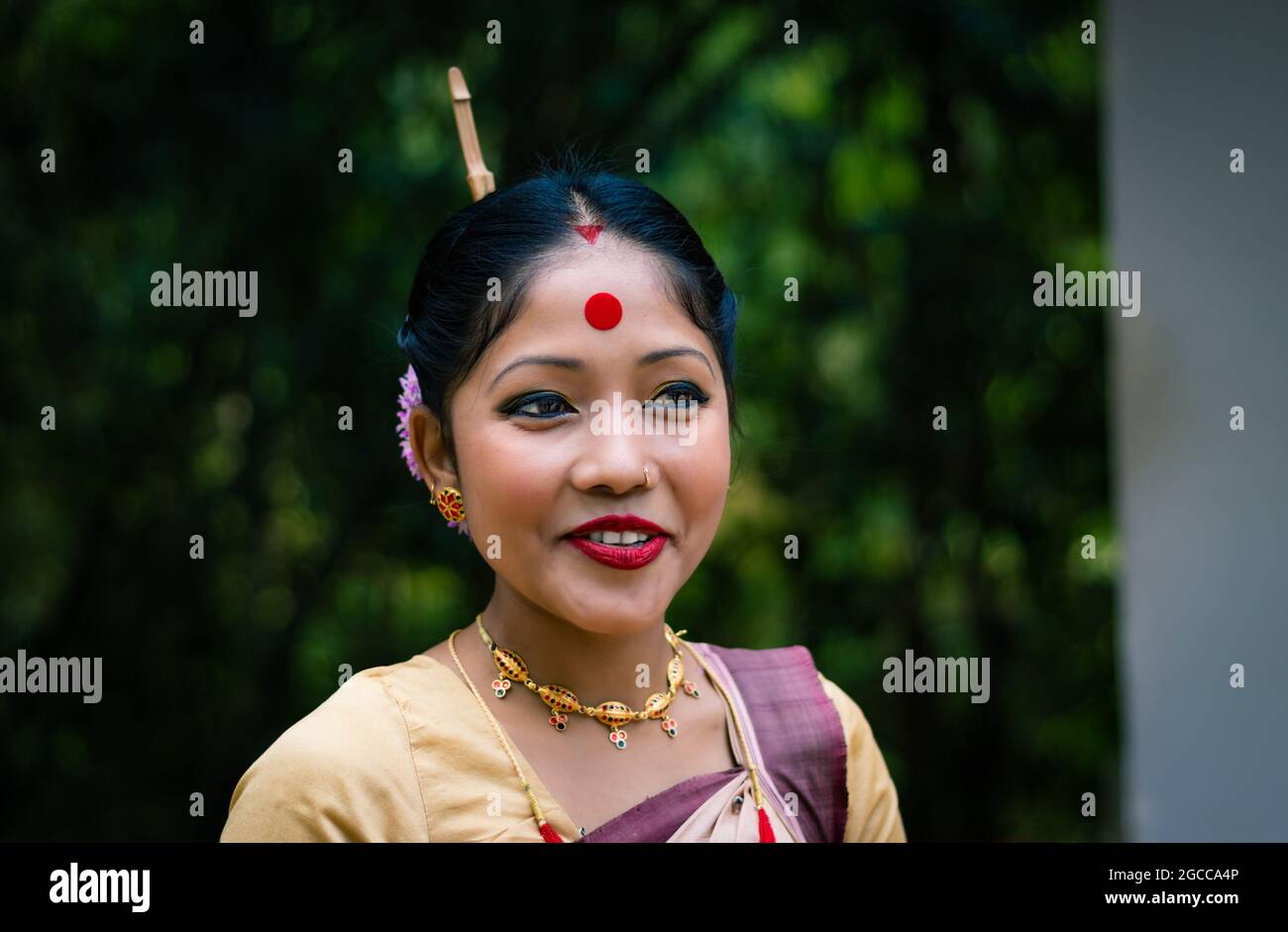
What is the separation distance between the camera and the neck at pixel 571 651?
1743 mm

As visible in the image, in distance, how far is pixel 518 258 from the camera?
1.70 metres

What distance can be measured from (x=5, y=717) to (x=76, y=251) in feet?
4.11

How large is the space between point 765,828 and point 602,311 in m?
0.68

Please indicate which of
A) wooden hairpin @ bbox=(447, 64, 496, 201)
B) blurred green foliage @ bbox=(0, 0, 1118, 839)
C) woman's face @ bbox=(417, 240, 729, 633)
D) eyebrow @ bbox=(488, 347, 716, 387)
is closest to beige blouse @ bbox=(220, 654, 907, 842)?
woman's face @ bbox=(417, 240, 729, 633)

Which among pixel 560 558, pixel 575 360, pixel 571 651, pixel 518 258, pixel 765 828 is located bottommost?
pixel 765 828

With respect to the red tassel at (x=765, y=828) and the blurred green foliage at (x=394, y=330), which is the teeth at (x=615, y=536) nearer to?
the red tassel at (x=765, y=828)

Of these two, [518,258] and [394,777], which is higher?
[518,258]

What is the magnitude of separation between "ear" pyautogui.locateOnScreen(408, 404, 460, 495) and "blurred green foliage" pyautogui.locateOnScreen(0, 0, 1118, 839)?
1522 millimetres

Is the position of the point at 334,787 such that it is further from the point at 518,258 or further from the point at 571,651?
the point at 518,258

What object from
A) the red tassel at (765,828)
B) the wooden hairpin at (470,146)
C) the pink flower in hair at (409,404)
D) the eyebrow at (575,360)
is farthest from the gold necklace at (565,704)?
the wooden hairpin at (470,146)

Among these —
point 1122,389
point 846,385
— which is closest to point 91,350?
point 846,385

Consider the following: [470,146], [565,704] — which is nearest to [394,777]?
[565,704]

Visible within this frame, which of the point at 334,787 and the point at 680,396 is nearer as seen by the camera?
the point at 334,787

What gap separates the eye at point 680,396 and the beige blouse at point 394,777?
43 cm
